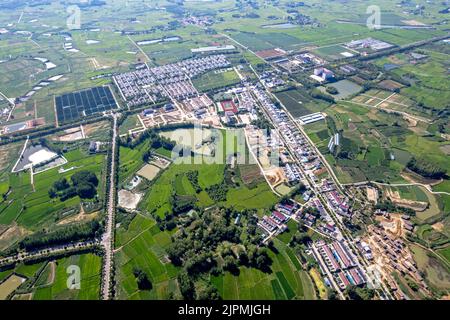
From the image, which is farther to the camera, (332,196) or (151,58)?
(151,58)

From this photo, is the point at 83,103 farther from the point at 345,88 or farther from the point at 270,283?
the point at 345,88

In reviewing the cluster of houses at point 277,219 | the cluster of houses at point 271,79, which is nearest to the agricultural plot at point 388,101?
the cluster of houses at point 271,79

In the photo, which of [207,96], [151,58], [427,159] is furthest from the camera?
[151,58]

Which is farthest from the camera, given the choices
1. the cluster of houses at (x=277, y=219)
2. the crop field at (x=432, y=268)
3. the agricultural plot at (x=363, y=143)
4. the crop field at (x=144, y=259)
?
the agricultural plot at (x=363, y=143)

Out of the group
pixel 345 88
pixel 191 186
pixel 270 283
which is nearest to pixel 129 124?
pixel 191 186

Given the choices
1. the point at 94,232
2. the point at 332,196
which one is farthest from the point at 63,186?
the point at 332,196

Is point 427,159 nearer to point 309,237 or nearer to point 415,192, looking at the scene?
point 415,192

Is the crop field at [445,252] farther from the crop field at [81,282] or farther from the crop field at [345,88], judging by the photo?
the crop field at [345,88]
